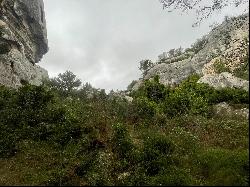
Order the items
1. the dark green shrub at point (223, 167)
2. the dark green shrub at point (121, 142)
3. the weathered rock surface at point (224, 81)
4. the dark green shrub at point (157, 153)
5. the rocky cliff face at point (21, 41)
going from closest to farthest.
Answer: the dark green shrub at point (223, 167)
the dark green shrub at point (157, 153)
the dark green shrub at point (121, 142)
the weathered rock surface at point (224, 81)
the rocky cliff face at point (21, 41)

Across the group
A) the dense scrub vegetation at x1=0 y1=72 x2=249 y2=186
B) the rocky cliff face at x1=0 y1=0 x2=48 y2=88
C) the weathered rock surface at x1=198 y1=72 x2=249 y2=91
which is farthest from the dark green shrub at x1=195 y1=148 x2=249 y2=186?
the rocky cliff face at x1=0 y1=0 x2=48 y2=88

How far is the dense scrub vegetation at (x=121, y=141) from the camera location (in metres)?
15.0

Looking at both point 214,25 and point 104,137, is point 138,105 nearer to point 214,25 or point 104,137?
point 104,137

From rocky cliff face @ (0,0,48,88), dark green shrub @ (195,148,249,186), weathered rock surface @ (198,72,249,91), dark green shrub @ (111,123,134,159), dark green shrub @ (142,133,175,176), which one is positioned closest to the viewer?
dark green shrub @ (195,148,249,186)

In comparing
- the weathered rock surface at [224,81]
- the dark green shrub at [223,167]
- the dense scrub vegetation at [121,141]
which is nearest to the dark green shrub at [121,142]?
the dense scrub vegetation at [121,141]

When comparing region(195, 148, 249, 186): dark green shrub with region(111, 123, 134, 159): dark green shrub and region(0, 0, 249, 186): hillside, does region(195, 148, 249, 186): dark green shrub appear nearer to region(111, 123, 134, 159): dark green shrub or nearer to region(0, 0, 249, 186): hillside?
region(0, 0, 249, 186): hillside

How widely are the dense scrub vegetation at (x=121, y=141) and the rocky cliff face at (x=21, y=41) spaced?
13.3 metres

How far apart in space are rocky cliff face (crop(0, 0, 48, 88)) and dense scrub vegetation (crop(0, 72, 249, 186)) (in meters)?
13.3

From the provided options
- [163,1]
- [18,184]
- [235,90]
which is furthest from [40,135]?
[235,90]

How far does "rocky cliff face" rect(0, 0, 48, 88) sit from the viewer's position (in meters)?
38.5

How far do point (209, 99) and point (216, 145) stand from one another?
9.32 meters

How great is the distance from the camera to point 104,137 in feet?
62.1

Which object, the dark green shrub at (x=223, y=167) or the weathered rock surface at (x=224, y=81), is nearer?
the dark green shrub at (x=223, y=167)

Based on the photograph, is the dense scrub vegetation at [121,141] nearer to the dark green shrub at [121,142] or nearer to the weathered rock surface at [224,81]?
the dark green shrub at [121,142]
